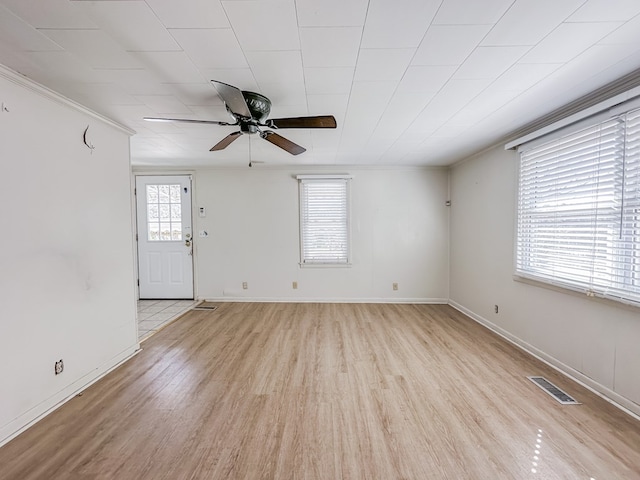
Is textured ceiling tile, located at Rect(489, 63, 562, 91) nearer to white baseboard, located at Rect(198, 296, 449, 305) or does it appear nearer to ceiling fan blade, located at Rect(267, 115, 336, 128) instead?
ceiling fan blade, located at Rect(267, 115, 336, 128)

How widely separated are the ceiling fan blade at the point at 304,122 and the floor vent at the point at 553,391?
8.61 feet

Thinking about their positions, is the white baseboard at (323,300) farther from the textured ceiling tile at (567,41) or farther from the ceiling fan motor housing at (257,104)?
the textured ceiling tile at (567,41)

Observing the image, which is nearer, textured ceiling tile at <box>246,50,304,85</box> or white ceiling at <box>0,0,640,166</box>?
white ceiling at <box>0,0,640,166</box>

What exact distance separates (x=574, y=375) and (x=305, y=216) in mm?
3637

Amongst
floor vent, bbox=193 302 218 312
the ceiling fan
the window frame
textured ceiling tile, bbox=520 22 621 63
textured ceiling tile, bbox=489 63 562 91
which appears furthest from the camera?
the window frame

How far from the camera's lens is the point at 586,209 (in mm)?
2096

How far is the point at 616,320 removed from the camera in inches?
73.8

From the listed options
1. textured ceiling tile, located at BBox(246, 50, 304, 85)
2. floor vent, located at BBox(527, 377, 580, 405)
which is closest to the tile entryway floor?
textured ceiling tile, located at BBox(246, 50, 304, 85)

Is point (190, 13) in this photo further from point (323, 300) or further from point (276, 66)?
point (323, 300)

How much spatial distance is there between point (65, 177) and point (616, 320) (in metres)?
4.26

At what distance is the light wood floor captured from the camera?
139 centimetres

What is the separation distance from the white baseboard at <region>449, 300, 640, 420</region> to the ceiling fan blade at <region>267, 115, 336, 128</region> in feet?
9.25

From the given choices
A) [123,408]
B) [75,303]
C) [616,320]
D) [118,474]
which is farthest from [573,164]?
[75,303]

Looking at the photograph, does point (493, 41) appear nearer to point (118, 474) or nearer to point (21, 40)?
point (21, 40)
